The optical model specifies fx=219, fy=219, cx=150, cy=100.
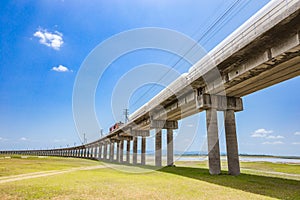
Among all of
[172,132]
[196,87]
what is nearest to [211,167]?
[196,87]

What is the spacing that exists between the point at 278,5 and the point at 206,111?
1524 centimetres

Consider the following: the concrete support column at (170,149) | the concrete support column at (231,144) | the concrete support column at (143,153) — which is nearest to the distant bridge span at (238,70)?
the concrete support column at (231,144)

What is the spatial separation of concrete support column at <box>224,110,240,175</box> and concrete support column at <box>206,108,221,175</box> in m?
1.65

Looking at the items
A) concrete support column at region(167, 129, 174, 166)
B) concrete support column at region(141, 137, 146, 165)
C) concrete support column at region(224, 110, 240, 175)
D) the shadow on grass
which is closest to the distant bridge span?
concrete support column at region(224, 110, 240, 175)

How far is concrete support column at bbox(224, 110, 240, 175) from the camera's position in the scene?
26.3 meters

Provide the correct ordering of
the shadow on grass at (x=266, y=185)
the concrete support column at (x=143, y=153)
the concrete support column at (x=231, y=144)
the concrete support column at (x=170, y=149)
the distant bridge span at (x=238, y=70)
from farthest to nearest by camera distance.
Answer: the concrete support column at (x=143, y=153) < the concrete support column at (x=170, y=149) < the concrete support column at (x=231, y=144) < the distant bridge span at (x=238, y=70) < the shadow on grass at (x=266, y=185)

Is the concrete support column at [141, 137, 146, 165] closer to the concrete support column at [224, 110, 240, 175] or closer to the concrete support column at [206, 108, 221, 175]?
the concrete support column at [206, 108, 221, 175]

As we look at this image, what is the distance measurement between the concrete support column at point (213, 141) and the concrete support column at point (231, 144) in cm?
165

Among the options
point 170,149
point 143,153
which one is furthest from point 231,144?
point 143,153

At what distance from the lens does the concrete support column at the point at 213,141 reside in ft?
84.9

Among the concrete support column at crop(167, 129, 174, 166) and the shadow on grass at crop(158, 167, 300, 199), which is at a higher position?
the concrete support column at crop(167, 129, 174, 166)

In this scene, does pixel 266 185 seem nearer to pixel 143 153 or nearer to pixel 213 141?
pixel 213 141

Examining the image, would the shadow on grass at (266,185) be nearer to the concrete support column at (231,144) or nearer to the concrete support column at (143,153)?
the concrete support column at (231,144)

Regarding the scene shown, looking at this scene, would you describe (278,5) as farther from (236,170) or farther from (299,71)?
(236,170)
